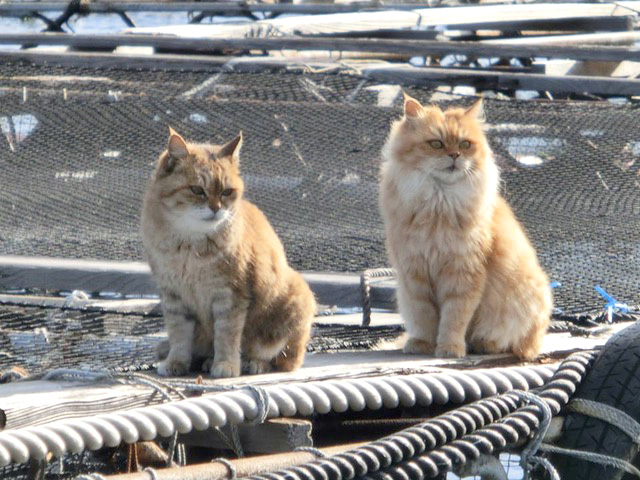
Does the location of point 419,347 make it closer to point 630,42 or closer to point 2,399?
point 2,399

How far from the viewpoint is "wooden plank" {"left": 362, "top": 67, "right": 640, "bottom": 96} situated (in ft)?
21.7

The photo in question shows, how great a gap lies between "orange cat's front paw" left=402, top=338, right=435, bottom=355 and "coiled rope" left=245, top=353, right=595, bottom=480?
1.16m

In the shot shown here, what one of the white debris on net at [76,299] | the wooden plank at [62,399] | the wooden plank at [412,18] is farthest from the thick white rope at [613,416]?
the wooden plank at [412,18]

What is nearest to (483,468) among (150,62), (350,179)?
(350,179)

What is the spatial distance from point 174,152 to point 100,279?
1111 mm

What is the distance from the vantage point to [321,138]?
228 inches

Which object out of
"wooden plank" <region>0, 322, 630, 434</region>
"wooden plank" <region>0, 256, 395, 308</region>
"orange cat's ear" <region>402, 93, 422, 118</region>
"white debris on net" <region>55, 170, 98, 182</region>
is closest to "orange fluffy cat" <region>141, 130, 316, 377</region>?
"wooden plank" <region>0, 322, 630, 434</region>

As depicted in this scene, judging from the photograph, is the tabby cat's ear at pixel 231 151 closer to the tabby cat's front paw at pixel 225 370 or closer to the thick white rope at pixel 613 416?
the tabby cat's front paw at pixel 225 370

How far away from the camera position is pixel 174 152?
359cm

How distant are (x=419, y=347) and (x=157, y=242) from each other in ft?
4.05

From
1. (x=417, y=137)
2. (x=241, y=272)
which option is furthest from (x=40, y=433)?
(x=417, y=137)

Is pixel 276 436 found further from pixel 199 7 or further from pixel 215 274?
pixel 199 7

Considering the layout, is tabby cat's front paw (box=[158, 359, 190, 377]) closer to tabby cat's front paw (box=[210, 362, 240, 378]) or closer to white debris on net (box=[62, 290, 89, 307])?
tabby cat's front paw (box=[210, 362, 240, 378])

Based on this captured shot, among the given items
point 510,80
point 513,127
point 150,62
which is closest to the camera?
point 513,127
